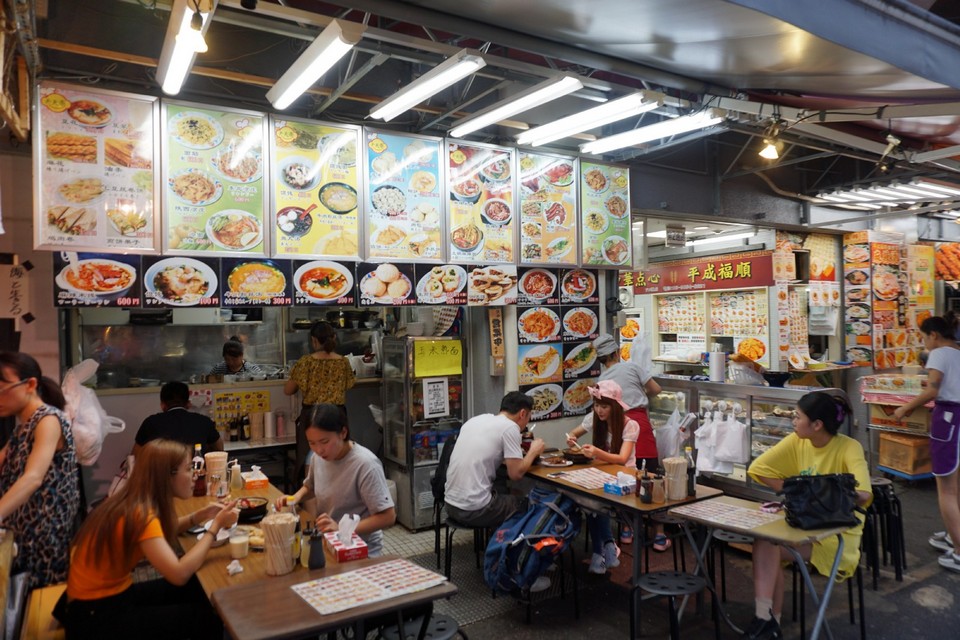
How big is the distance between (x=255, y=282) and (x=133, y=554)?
2.81 m

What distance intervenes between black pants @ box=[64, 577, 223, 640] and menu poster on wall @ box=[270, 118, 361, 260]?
304cm

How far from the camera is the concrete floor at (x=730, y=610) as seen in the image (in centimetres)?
437

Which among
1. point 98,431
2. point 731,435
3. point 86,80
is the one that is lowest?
point 731,435

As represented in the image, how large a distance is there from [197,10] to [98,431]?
318 cm

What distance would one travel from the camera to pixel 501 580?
4.39 m

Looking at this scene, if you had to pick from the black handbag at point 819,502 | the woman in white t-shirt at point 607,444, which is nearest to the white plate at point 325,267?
the woman in white t-shirt at point 607,444

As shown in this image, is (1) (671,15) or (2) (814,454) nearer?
(1) (671,15)

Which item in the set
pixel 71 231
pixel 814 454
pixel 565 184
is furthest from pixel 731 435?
pixel 71 231

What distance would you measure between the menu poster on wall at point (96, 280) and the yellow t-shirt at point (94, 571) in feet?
8.00

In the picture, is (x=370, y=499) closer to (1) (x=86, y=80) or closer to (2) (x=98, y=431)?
(2) (x=98, y=431)

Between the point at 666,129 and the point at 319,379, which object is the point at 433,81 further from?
the point at 319,379

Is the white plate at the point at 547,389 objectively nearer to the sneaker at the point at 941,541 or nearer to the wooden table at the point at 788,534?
the wooden table at the point at 788,534

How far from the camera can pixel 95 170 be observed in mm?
4637

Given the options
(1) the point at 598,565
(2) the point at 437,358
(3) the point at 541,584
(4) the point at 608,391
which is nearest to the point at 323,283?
(2) the point at 437,358
